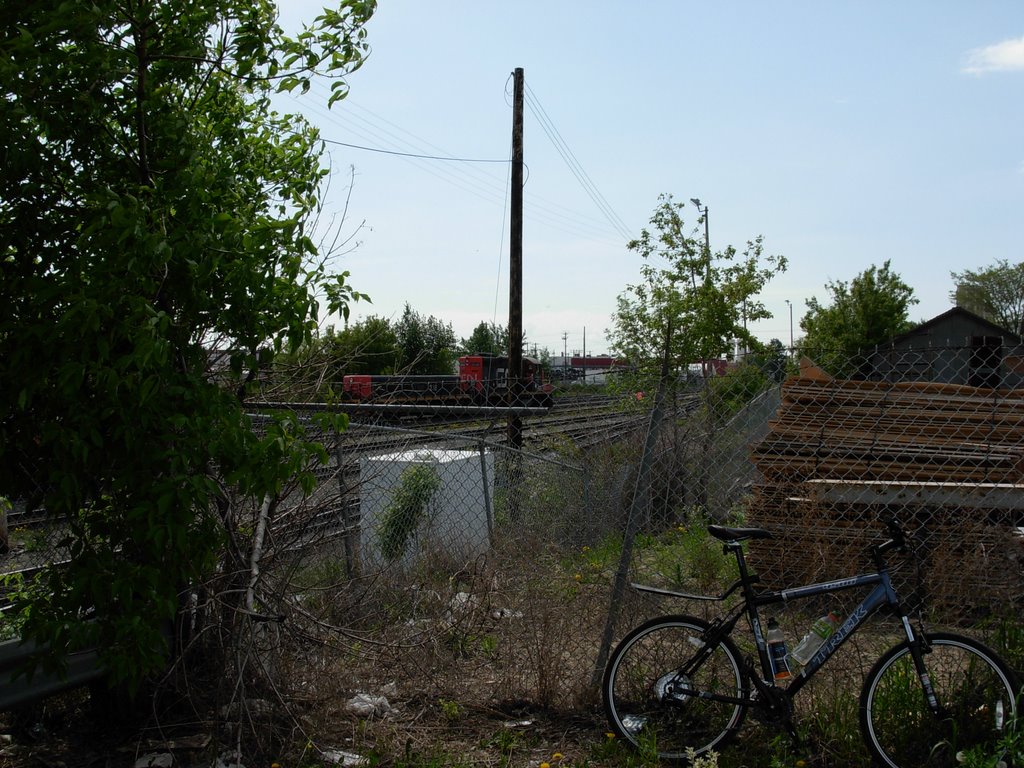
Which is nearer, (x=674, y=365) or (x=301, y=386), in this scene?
(x=301, y=386)

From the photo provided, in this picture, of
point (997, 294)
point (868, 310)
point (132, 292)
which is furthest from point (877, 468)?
point (997, 294)

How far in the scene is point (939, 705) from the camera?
380 centimetres

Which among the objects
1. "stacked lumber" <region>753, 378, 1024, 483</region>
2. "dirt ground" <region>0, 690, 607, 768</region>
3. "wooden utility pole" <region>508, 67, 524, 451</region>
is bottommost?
"dirt ground" <region>0, 690, 607, 768</region>

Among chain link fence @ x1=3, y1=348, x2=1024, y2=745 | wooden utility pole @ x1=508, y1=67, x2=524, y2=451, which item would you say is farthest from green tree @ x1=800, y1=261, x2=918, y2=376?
chain link fence @ x1=3, y1=348, x2=1024, y2=745

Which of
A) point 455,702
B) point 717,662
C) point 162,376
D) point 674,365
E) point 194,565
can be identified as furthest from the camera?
point 674,365

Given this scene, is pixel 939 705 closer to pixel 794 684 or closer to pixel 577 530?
pixel 794 684

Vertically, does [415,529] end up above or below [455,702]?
above

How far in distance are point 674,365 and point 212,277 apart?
1388 centimetres

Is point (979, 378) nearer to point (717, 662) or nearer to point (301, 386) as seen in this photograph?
point (717, 662)

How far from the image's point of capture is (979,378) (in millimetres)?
6504

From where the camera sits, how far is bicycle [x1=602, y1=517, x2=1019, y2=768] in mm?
3797

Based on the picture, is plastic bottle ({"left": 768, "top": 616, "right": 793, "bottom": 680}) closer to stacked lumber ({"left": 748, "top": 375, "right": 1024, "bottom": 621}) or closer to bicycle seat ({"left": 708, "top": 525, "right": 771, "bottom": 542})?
bicycle seat ({"left": 708, "top": 525, "right": 771, "bottom": 542})

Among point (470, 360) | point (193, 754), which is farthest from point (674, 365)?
point (470, 360)

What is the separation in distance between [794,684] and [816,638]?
227 mm
